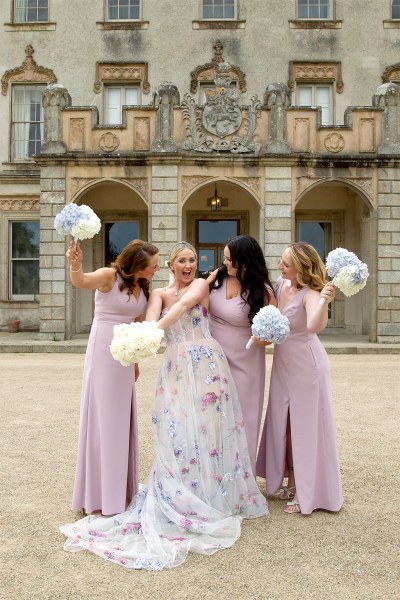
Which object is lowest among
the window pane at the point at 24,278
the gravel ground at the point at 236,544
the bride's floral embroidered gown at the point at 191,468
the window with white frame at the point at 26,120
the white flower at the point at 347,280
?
the gravel ground at the point at 236,544

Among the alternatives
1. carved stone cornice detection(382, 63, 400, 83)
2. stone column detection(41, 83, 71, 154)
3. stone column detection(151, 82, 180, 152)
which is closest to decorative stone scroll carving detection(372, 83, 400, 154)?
carved stone cornice detection(382, 63, 400, 83)

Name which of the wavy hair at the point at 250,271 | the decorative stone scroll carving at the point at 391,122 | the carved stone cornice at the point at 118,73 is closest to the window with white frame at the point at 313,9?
the decorative stone scroll carving at the point at 391,122

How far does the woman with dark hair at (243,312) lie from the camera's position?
4.56m

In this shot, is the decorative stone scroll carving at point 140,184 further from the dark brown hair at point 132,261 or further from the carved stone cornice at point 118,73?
the dark brown hair at point 132,261

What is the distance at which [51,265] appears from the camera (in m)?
15.7

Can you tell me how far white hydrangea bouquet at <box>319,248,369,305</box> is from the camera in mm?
4184

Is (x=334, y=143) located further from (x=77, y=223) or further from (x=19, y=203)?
(x=77, y=223)

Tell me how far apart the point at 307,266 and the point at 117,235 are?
1499 centimetres

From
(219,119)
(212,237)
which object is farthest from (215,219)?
(219,119)

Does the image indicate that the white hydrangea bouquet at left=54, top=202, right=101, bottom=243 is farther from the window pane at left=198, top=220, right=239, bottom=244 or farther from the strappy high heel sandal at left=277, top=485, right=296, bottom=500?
the window pane at left=198, top=220, right=239, bottom=244

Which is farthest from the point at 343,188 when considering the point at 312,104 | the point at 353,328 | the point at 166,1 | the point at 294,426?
the point at 294,426

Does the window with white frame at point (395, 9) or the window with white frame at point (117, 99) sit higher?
the window with white frame at point (395, 9)

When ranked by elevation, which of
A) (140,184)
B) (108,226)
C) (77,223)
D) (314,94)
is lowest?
(77,223)

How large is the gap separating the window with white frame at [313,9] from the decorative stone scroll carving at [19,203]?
Result: 373 inches
